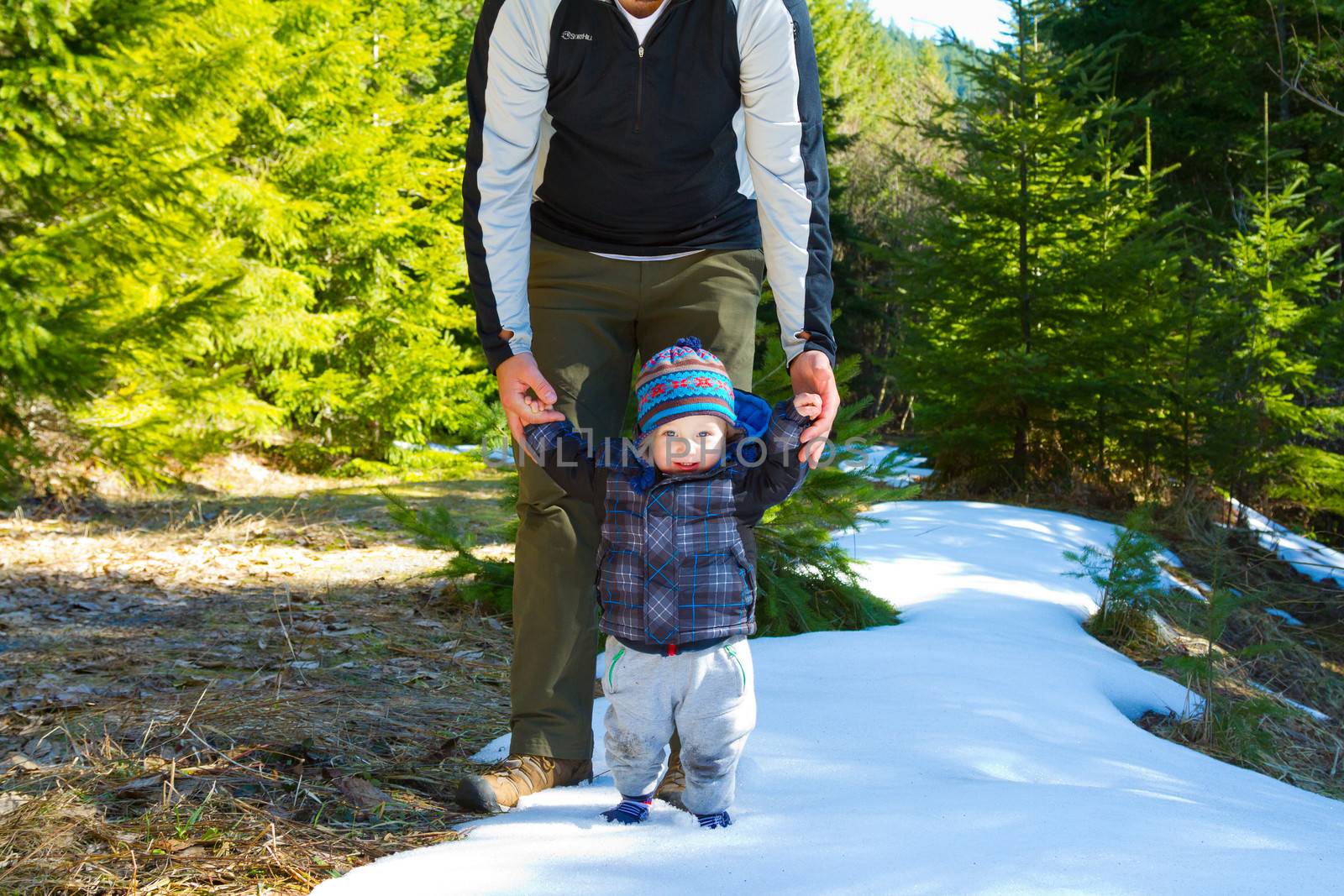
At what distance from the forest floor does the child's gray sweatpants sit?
1.49ft

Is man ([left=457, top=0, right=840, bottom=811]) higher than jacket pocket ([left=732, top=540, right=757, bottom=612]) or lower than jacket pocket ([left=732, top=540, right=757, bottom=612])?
higher

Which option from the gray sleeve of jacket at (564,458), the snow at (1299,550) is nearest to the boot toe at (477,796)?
the gray sleeve of jacket at (564,458)

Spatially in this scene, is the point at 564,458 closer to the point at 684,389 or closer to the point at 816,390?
the point at 684,389

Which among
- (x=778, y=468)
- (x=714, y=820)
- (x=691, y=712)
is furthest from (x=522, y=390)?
(x=714, y=820)

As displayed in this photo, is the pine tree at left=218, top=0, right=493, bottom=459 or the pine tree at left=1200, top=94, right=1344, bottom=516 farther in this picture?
the pine tree at left=218, top=0, right=493, bottom=459

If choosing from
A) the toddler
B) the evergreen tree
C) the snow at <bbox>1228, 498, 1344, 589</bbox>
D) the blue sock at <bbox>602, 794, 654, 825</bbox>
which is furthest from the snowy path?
the evergreen tree

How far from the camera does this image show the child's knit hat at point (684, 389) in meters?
2.13

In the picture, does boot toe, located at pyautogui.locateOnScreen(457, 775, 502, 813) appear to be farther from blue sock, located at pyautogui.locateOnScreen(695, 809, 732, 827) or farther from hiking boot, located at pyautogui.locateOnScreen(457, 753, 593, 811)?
blue sock, located at pyautogui.locateOnScreen(695, 809, 732, 827)

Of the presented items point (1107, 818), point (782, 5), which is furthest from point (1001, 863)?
point (782, 5)

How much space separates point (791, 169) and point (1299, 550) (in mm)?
7399

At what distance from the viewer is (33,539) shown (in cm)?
578

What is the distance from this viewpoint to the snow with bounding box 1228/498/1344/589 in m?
7.39

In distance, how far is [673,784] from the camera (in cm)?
235

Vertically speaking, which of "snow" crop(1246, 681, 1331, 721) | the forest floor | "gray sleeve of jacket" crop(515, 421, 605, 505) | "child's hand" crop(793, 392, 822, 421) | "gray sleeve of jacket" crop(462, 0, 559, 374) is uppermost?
"gray sleeve of jacket" crop(462, 0, 559, 374)
